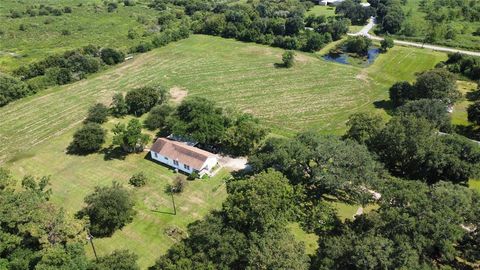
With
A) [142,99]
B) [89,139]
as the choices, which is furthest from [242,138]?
[142,99]

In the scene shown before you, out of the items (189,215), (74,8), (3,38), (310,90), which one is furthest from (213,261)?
(74,8)

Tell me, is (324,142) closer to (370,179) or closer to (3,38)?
(370,179)

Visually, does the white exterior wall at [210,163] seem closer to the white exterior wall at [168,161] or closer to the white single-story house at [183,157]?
the white single-story house at [183,157]

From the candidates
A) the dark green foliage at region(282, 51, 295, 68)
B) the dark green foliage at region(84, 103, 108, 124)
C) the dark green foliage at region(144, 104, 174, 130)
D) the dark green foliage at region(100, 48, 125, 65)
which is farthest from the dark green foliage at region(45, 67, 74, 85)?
the dark green foliage at region(282, 51, 295, 68)

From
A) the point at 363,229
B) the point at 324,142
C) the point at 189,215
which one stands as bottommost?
the point at 189,215

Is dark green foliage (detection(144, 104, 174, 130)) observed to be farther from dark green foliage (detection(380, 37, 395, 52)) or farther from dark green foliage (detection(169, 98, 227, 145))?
dark green foliage (detection(380, 37, 395, 52))

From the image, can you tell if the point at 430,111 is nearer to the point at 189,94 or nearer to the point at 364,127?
the point at 364,127

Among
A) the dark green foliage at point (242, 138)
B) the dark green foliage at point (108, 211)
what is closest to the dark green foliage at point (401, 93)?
the dark green foliage at point (242, 138)

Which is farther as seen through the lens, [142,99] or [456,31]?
[456,31]
